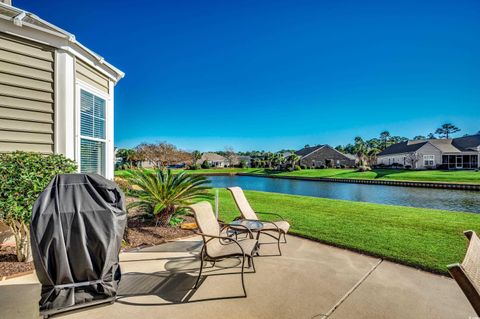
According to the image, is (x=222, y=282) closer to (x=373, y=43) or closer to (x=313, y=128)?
(x=373, y=43)

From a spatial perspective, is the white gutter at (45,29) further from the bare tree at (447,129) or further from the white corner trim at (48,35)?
the bare tree at (447,129)

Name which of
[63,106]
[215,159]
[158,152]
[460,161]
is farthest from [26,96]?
[215,159]

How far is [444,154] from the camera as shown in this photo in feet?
121

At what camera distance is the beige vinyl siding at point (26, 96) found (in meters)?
3.82

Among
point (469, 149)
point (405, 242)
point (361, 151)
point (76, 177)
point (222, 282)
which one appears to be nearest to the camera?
point (76, 177)

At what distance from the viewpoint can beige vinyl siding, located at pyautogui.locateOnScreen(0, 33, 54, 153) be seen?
3822 millimetres

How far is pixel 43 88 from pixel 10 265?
9.03 ft

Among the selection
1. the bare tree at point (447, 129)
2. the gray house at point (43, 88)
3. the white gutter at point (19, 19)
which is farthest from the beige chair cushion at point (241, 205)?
the bare tree at point (447, 129)

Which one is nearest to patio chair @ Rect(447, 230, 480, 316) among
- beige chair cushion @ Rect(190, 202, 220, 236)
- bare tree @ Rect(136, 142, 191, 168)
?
beige chair cushion @ Rect(190, 202, 220, 236)

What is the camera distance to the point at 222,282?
308 centimetres

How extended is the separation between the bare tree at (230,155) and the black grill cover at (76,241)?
225 ft

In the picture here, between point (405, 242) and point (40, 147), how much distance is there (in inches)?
260

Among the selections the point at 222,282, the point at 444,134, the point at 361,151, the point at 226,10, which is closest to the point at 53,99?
the point at 222,282

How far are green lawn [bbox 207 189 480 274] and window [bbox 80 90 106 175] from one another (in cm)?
350
